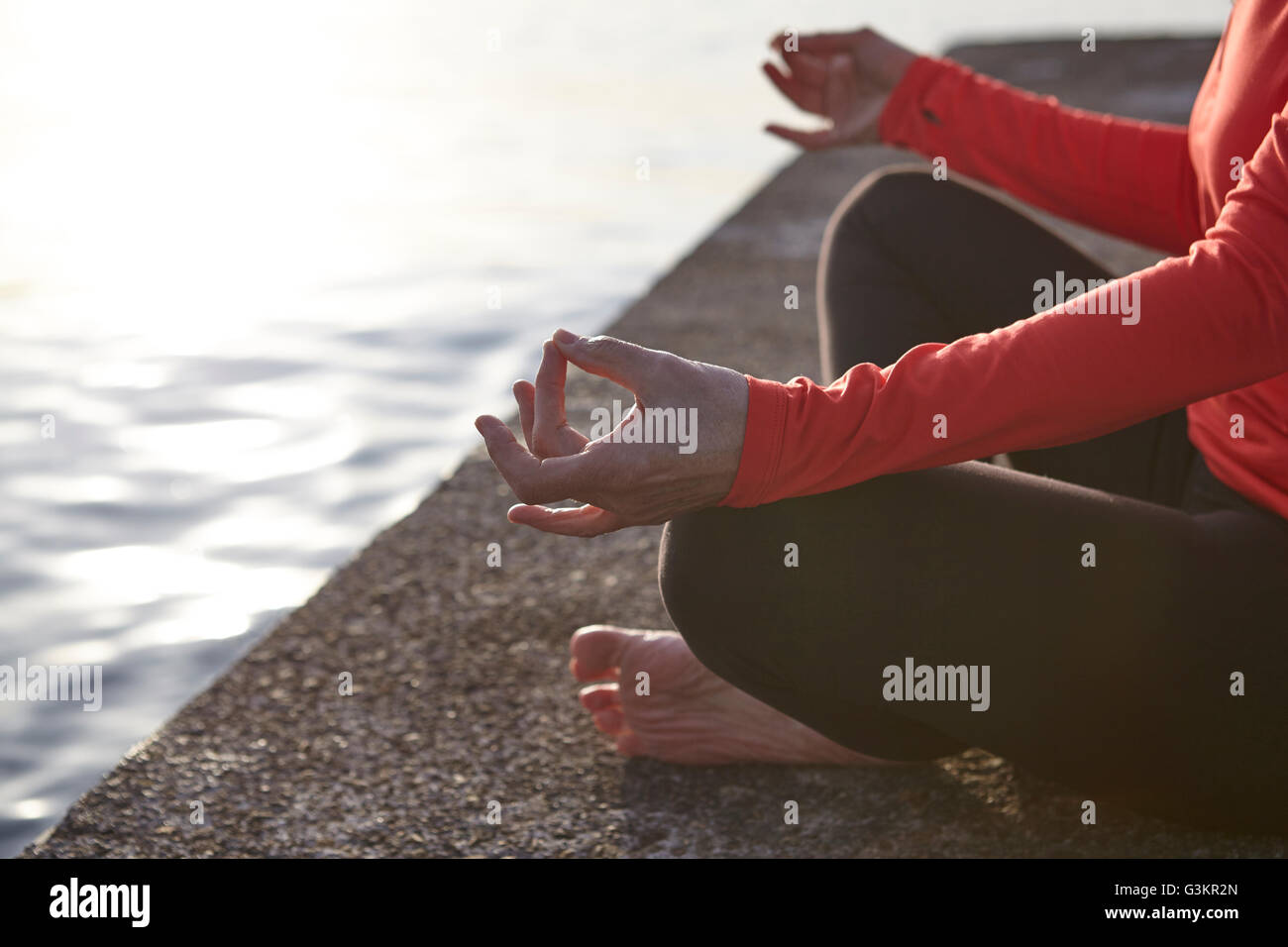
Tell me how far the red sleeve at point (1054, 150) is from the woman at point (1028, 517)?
0.17 meters

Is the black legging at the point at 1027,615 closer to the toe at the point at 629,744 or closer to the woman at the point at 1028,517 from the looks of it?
the woman at the point at 1028,517

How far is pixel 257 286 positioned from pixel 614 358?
3.57m

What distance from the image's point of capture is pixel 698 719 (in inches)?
74.5

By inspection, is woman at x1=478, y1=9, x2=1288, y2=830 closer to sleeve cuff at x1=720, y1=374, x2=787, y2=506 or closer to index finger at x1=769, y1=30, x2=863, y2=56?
sleeve cuff at x1=720, y1=374, x2=787, y2=506

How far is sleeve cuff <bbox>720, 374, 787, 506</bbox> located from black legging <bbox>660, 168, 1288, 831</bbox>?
0.37 ft

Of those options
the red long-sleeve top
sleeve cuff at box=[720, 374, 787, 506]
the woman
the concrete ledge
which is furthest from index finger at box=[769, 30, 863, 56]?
sleeve cuff at box=[720, 374, 787, 506]

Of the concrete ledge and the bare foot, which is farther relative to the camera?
the bare foot

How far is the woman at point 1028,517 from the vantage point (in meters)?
1.28

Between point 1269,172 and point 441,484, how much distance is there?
198cm

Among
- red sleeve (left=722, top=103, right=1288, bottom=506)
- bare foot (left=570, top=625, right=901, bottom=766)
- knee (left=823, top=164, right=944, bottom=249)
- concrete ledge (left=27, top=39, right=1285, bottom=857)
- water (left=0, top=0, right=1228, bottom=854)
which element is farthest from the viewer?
water (left=0, top=0, right=1228, bottom=854)

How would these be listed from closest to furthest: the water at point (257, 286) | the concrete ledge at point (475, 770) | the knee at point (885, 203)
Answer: the concrete ledge at point (475, 770), the knee at point (885, 203), the water at point (257, 286)

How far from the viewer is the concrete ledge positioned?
5.69 feet

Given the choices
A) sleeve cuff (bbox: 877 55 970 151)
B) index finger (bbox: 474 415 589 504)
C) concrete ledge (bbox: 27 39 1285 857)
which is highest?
sleeve cuff (bbox: 877 55 970 151)

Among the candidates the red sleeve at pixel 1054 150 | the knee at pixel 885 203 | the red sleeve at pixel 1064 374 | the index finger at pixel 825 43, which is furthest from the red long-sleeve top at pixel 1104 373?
the index finger at pixel 825 43
